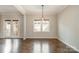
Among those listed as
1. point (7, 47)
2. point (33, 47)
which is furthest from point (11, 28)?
point (33, 47)

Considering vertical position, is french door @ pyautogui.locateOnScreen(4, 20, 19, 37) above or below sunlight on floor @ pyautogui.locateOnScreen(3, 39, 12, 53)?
A: above

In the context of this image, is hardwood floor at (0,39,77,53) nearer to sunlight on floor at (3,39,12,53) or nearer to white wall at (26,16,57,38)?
sunlight on floor at (3,39,12,53)

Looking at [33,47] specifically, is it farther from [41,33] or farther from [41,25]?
[41,25]

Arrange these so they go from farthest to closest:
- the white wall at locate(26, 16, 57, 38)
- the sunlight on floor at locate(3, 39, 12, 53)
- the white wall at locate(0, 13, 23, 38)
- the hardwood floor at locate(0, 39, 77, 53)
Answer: the white wall at locate(26, 16, 57, 38), the white wall at locate(0, 13, 23, 38), the sunlight on floor at locate(3, 39, 12, 53), the hardwood floor at locate(0, 39, 77, 53)

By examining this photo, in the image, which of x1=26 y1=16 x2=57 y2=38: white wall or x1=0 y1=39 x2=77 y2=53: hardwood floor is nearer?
x1=0 y1=39 x2=77 y2=53: hardwood floor

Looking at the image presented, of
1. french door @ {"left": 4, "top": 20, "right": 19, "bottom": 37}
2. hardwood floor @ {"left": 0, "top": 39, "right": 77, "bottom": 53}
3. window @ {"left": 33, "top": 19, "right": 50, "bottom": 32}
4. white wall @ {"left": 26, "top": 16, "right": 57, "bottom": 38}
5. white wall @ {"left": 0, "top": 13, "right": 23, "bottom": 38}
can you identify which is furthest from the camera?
white wall @ {"left": 26, "top": 16, "right": 57, "bottom": 38}

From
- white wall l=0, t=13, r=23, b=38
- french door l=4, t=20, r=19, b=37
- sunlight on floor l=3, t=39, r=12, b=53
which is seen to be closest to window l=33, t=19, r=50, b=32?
white wall l=0, t=13, r=23, b=38

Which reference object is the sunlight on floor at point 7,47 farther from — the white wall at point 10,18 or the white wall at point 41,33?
the white wall at point 41,33

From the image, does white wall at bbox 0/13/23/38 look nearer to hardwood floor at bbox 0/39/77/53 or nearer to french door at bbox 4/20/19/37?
french door at bbox 4/20/19/37

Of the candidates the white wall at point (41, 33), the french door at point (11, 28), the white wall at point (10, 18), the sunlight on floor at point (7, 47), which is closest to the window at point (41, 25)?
the white wall at point (41, 33)
